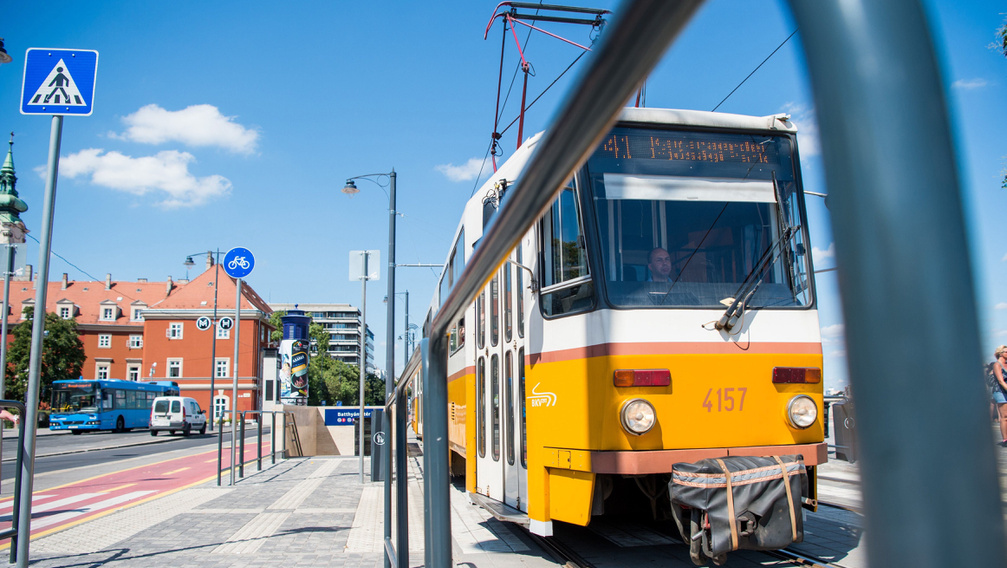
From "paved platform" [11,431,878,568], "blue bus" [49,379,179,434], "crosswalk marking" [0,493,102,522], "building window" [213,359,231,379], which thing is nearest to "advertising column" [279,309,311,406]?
"blue bus" [49,379,179,434]

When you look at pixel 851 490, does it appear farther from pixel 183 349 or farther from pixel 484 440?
pixel 183 349

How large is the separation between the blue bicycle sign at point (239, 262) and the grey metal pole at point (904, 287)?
40.3 ft

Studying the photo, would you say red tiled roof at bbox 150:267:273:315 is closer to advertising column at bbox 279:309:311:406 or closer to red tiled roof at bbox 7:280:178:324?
red tiled roof at bbox 7:280:178:324

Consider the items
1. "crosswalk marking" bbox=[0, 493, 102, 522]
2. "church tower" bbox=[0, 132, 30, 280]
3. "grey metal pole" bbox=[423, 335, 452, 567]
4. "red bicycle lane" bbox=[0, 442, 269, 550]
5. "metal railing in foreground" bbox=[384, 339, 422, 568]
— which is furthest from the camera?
"church tower" bbox=[0, 132, 30, 280]

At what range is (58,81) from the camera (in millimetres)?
5812

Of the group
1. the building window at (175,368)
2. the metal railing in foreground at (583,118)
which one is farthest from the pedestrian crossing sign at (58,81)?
the building window at (175,368)

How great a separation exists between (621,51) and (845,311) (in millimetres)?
326

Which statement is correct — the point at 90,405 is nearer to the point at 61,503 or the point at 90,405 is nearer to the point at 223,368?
the point at 61,503

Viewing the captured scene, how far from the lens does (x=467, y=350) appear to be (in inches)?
323

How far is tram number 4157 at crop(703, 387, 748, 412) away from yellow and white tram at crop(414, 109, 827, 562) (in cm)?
1

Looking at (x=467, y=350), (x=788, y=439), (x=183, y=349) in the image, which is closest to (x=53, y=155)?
(x=467, y=350)

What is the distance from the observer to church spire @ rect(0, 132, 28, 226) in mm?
35375

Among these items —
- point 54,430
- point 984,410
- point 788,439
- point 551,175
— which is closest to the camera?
point 984,410

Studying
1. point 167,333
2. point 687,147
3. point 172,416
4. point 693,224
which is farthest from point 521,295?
point 167,333
